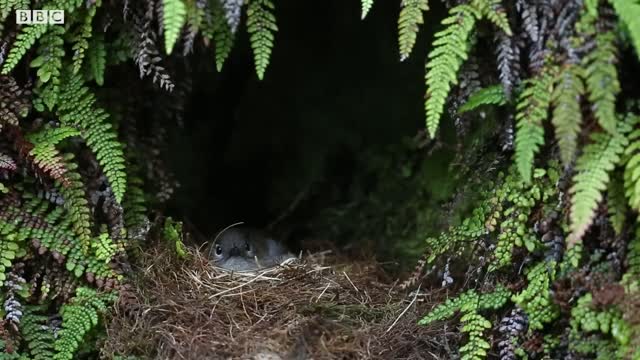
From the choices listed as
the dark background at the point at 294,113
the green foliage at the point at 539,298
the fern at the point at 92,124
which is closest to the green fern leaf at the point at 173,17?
the fern at the point at 92,124

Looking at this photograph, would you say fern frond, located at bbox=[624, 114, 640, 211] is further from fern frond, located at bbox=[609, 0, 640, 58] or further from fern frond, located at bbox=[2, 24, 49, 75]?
fern frond, located at bbox=[2, 24, 49, 75]

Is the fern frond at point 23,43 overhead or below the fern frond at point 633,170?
overhead

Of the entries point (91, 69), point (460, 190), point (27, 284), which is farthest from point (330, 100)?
point (27, 284)

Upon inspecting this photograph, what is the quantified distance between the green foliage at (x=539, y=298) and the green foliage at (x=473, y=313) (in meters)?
0.12

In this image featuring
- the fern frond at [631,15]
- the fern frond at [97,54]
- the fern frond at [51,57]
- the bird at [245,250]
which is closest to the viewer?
the fern frond at [631,15]

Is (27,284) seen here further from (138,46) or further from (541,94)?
(541,94)

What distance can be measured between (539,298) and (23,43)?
7.83ft

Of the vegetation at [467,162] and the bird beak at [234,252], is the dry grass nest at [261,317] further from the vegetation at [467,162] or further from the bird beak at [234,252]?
the bird beak at [234,252]

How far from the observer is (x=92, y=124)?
3324 millimetres

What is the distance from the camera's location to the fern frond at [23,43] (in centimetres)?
310

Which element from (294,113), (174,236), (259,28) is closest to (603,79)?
(259,28)

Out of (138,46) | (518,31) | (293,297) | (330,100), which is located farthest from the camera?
(330,100)

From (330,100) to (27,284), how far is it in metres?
3.12

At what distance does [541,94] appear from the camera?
108 inches
